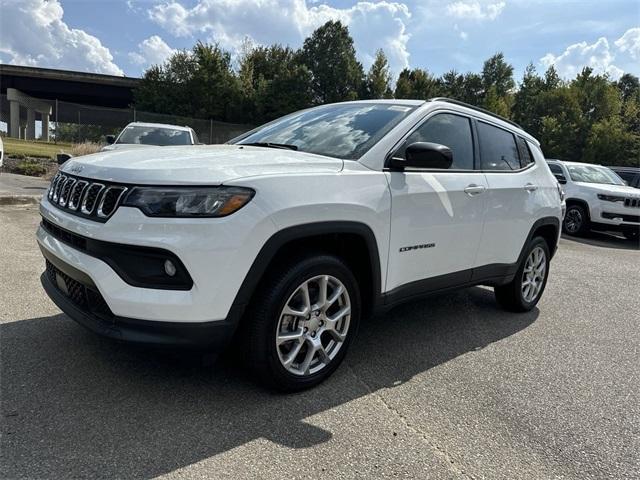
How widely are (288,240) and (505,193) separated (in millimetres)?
2367

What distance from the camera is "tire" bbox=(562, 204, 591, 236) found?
11.8m

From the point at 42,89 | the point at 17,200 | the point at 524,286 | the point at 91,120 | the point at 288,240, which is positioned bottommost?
the point at 524,286

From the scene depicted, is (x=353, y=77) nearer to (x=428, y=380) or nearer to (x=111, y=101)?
(x=111, y=101)

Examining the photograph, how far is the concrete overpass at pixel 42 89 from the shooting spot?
41.4 metres

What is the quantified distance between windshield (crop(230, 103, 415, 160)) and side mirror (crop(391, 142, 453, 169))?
0.23 m

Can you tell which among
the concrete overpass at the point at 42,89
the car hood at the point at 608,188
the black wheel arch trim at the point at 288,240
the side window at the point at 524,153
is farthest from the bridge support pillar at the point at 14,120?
the black wheel arch trim at the point at 288,240

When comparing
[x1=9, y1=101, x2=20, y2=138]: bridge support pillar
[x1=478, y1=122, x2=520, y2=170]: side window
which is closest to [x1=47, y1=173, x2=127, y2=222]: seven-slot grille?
[x1=478, y1=122, x2=520, y2=170]: side window

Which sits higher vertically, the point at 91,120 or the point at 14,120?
the point at 14,120

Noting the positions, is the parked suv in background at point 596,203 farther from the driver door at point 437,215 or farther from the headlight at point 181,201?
the headlight at point 181,201

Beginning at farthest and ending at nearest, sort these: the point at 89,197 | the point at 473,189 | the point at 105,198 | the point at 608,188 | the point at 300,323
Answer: the point at 608,188, the point at 473,189, the point at 300,323, the point at 89,197, the point at 105,198

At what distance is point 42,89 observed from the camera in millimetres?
44938

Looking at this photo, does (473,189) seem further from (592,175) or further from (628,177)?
(628,177)

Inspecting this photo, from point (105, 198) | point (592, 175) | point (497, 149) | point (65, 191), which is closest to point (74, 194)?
point (65, 191)

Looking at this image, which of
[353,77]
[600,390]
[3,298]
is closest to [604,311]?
[600,390]
